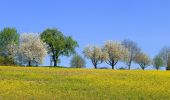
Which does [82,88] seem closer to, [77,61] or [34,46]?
[34,46]

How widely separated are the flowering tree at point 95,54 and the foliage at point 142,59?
11825mm

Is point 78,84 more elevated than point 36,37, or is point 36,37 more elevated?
point 36,37

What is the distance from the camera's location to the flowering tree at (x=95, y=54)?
165 metres

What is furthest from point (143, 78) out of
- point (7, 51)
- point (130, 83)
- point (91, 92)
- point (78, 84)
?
point (7, 51)

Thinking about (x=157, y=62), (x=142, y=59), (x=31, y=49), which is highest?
(x=31, y=49)

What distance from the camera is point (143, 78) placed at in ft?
169

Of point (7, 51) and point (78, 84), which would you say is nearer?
point (78, 84)

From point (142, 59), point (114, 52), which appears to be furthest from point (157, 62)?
point (114, 52)

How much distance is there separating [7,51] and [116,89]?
105 m

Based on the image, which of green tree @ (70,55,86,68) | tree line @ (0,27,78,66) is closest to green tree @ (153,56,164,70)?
green tree @ (70,55,86,68)

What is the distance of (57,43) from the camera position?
148 m

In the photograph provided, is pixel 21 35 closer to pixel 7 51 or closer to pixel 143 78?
pixel 7 51

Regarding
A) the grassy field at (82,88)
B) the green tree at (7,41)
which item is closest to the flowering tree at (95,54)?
the green tree at (7,41)

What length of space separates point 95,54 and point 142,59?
1518 cm
